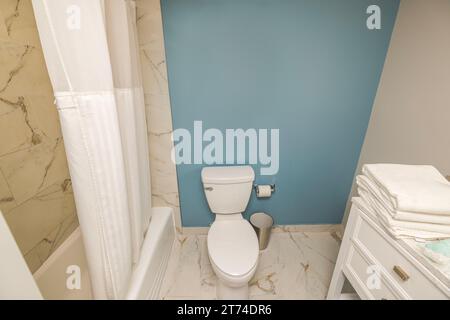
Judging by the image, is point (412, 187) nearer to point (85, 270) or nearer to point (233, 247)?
point (233, 247)

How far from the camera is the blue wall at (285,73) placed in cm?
125

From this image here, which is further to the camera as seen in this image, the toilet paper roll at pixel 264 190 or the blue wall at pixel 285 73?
the toilet paper roll at pixel 264 190

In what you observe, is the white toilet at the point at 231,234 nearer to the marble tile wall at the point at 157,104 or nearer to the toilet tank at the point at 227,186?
the toilet tank at the point at 227,186

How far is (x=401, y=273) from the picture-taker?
673 millimetres

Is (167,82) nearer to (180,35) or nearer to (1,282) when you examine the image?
(180,35)

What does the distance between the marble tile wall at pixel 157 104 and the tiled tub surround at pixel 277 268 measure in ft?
1.10

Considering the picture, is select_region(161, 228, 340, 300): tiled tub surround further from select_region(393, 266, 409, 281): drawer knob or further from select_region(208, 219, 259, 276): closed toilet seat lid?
select_region(393, 266, 409, 281): drawer knob

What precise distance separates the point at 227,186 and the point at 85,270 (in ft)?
3.45

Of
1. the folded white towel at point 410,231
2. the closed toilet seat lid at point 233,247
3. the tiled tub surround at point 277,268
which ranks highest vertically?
the folded white towel at point 410,231

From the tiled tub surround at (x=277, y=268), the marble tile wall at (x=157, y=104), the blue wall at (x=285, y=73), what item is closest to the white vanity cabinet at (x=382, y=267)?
the tiled tub surround at (x=277, y=268)

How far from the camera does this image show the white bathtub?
1057 millimetres

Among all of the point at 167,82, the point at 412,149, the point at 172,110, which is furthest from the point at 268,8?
the point at 412,149

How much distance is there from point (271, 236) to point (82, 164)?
155 cm

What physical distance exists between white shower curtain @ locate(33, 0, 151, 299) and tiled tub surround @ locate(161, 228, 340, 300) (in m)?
0.55
